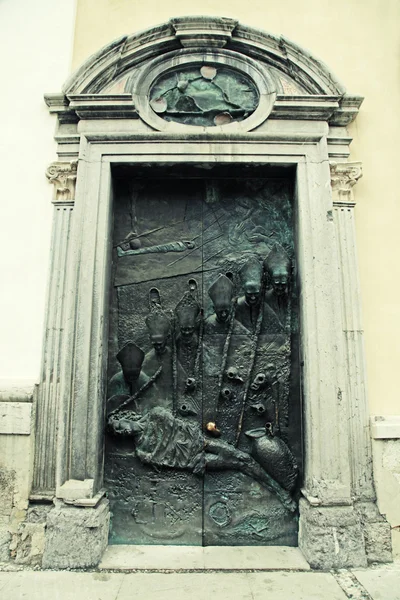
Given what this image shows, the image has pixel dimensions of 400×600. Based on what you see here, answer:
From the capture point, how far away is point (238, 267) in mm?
4402

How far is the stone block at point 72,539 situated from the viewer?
11.6ft

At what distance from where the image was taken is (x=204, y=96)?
14.8 ft

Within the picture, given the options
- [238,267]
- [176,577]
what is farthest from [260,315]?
[176,577]

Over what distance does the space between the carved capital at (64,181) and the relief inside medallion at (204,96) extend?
1.05 meters

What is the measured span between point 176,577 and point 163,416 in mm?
1290

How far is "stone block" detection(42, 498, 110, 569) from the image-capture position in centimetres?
354

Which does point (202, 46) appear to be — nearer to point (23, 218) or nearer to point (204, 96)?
point (204, 96)

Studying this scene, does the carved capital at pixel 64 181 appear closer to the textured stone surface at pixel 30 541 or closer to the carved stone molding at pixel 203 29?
the carved stone molding at pixel 203 29

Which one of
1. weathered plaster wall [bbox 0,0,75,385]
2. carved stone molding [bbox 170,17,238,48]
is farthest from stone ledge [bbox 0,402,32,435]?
carved stone molding [bbox 170,17,238,48]

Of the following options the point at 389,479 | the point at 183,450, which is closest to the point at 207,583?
the point at 183,450

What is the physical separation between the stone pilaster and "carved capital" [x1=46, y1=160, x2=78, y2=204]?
2.56m

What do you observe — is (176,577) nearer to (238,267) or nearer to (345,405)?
(345,405)

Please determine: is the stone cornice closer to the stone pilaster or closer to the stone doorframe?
the stone doorframe

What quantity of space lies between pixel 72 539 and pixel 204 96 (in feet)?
14.2
